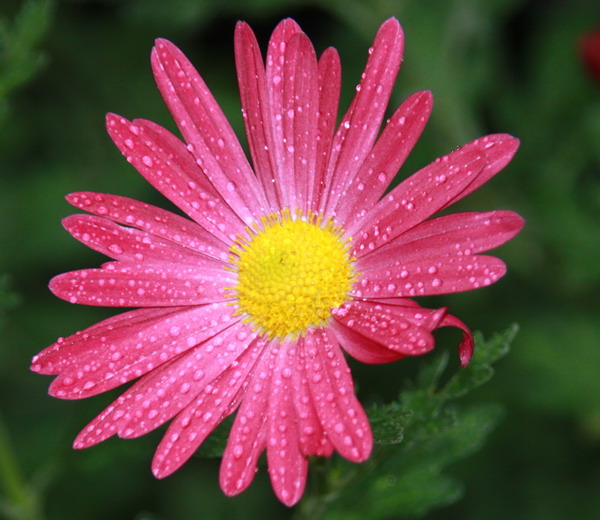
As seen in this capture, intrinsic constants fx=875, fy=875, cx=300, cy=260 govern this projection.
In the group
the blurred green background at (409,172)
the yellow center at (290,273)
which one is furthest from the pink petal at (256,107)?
the blurred green background at (409,172)

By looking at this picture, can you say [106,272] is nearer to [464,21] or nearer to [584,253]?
[584,253]

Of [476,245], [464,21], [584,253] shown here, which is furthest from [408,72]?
[476,245]

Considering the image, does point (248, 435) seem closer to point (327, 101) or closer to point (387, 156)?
point (387, 156)

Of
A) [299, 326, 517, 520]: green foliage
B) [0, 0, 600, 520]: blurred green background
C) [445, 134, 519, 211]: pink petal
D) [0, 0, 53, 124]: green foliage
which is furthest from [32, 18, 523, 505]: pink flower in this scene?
[0, 0, 600, 520]: blurred green background

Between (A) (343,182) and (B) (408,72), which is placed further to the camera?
(B) (408,72)

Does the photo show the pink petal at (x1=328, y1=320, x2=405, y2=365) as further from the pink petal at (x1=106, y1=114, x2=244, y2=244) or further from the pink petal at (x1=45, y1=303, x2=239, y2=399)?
the pink petal at (x1=106, y1=114, x2=244, y2=244)

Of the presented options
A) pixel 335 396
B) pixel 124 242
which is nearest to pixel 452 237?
pixel 335 396
